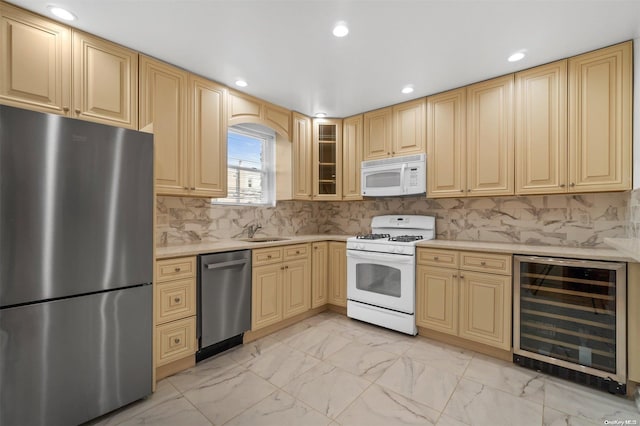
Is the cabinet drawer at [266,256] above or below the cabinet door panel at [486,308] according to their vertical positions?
above

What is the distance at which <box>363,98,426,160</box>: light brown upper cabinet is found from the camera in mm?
3139

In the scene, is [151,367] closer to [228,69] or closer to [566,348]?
[228,69]

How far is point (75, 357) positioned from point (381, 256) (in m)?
2.46

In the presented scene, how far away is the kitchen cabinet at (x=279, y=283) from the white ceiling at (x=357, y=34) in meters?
1.72

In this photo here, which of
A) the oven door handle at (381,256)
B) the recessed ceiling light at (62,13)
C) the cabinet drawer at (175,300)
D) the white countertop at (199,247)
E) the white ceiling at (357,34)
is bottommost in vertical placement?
the cabinet drawer at (175,300)

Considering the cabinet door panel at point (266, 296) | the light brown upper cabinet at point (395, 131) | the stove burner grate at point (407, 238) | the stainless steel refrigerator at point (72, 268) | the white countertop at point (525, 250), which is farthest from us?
the light brown upper cabinet at point (395, 131)

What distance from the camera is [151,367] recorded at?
6.17ft

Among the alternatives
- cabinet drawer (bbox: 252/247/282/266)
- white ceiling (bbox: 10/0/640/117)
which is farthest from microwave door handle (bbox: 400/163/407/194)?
cabinet drawer (bbox: 252/247/282/266)

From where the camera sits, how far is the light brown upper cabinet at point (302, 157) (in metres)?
3.59

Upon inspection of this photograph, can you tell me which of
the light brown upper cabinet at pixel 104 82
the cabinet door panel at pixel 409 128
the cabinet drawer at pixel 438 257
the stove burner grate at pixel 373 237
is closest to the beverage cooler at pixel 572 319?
the cabinet drawer at pixel 438 257

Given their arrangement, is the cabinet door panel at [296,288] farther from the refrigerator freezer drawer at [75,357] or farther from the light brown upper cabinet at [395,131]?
the light brown upper cabinet at [395,131]

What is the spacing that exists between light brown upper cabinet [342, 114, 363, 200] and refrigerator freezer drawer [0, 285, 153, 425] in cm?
250

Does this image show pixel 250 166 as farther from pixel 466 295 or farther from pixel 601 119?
pixel 601 119

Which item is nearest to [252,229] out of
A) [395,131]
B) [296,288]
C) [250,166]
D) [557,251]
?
[250,166]
